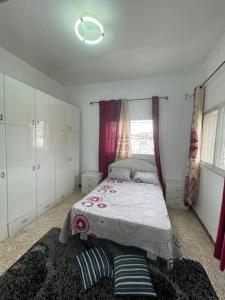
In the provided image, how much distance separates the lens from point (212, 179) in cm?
216

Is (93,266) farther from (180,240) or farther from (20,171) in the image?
(20,171)

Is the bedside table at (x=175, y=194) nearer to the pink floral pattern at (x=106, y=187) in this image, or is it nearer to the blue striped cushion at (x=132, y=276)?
the pink floral pattern at (x=106, y=187)

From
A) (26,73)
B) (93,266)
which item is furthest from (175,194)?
(26,73)

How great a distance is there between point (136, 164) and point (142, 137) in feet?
2.04

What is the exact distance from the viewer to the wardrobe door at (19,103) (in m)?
2.00

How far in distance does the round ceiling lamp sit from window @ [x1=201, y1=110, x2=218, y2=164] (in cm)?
194

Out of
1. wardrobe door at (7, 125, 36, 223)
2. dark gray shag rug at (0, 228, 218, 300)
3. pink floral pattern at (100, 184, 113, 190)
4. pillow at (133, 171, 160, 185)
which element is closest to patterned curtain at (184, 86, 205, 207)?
pillow at (133, 171, 160, 185)

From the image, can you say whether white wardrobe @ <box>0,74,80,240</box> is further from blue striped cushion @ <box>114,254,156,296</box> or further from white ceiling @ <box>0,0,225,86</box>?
blue striped cushion @ <box>114,254,156,296</box>

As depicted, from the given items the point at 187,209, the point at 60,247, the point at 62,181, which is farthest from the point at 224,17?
the point at 62,181

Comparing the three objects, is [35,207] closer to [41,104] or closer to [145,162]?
[41,104]

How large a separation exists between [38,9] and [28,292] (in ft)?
8.91

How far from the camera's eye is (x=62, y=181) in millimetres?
3244

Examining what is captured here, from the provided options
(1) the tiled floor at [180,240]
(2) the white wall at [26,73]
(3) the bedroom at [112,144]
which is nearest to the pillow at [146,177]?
(3) the bedroom at [112,144]

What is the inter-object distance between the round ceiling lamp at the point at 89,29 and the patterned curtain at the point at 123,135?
5.15 ft
